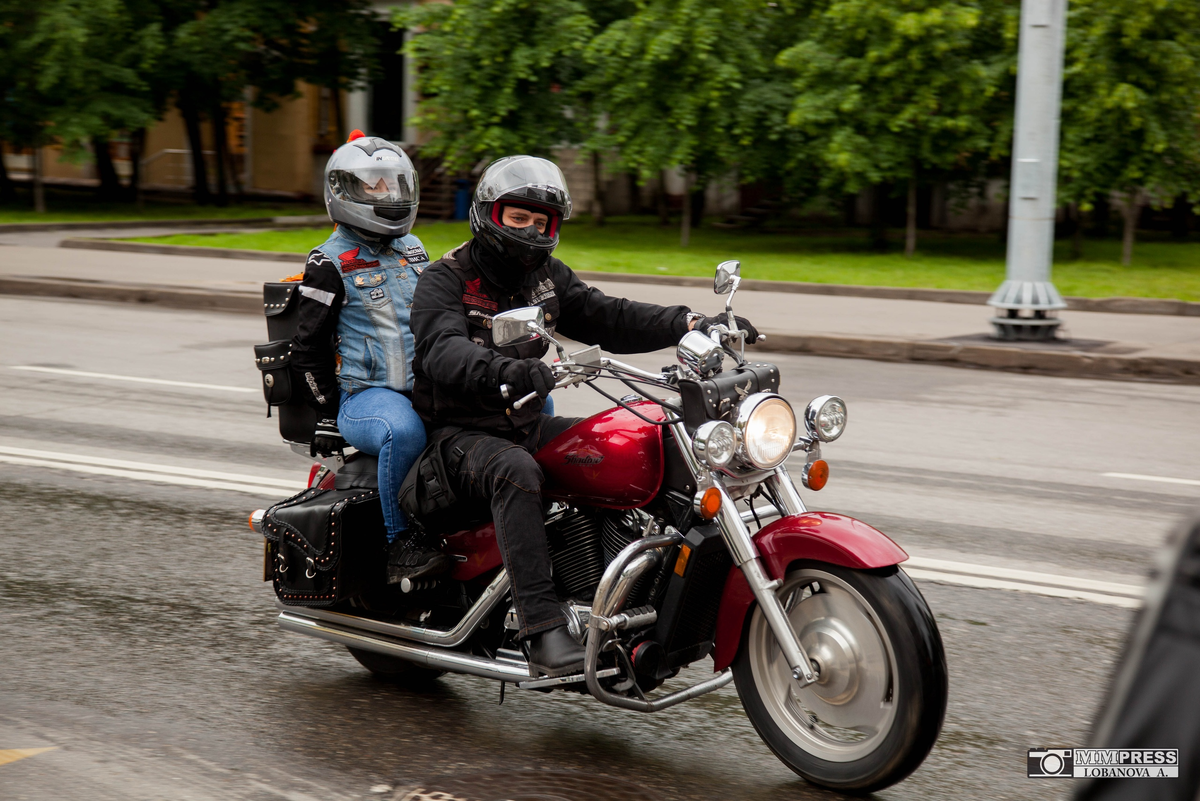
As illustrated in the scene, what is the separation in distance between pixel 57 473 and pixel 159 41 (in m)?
23.9

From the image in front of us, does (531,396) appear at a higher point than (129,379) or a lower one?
higher

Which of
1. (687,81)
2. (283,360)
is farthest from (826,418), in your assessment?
(687,81)

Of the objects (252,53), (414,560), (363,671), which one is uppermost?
(252,53)

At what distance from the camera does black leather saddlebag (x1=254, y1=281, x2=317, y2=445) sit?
4.41m

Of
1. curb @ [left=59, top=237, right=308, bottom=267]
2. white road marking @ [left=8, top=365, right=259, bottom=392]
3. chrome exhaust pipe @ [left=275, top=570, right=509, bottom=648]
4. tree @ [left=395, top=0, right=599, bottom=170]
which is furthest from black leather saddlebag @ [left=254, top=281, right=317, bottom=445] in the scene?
tree @ [left=395, top=0, right=599, bottom=170]

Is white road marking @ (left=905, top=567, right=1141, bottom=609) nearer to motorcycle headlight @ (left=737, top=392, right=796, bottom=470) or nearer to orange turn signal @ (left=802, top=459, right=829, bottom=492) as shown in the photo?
orange turn signal @ (left=802, top=459, right=829, bottom=492)

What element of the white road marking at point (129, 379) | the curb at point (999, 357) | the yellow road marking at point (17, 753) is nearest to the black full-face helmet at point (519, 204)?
the yellow road marking at point (17, 753)

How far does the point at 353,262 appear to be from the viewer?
14.8ft

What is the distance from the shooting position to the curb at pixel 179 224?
24.9 metres

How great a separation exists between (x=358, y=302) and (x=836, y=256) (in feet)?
60.3

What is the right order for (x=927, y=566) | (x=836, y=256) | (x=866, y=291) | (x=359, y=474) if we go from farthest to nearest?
1. (x=836, y=256)
2. (x=866, y=291)
3. (x=927, y=566)
4. (x=359, y=474)

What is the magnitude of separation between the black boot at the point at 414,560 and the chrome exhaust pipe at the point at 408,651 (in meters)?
0.22

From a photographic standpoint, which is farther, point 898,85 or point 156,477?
point 898,85

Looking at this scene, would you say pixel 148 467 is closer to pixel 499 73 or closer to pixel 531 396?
pixel 531 396
